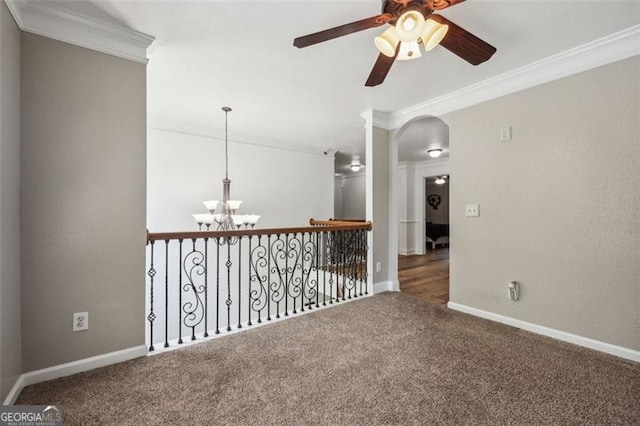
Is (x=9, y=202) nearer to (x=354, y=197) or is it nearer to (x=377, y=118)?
(x=377, y=118)

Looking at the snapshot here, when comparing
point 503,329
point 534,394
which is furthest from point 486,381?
point 503,329

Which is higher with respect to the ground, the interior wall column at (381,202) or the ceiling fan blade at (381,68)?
the ceiling fan blade at (381,68)

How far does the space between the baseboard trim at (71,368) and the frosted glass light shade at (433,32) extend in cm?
267

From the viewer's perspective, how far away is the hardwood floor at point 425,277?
11.6 ft

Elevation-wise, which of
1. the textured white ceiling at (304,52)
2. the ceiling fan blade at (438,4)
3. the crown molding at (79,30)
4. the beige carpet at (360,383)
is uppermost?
the textured white ceiling at (304,52)

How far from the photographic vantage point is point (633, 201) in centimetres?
196

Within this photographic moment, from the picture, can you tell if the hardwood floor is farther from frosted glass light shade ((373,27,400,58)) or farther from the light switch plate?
frosted glass light shade ((373,27,400,58))

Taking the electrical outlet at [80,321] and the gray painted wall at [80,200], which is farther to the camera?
the electrical outlet at [80,321]

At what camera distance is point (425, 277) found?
14.5 ft

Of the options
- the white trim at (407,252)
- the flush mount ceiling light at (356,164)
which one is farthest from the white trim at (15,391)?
the white trim at (407,252)

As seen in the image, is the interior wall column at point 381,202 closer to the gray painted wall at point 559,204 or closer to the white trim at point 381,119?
the white trim at point 381,119

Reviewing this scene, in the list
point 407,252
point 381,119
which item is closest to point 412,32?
Answer: point 381,119

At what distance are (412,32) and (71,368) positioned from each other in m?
2.78

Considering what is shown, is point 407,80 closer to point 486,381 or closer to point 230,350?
point 486,381
